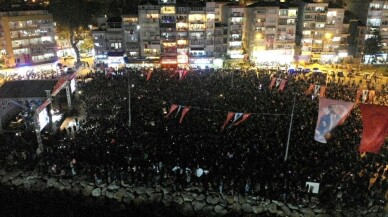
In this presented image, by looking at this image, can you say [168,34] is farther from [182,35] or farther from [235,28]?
[235,28]

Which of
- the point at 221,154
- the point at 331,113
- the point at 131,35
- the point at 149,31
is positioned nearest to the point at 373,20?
the point at 149,31

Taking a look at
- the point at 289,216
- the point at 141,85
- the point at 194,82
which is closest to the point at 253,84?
the point at 194,82

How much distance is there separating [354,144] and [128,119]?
57.7ft

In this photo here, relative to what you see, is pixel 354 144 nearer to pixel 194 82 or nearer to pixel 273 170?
pixel 273 170

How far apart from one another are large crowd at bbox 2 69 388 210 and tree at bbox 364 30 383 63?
3371 centimetres

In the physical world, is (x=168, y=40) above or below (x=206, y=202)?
above

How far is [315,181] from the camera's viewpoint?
65.1ft

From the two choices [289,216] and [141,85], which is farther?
[141,85]

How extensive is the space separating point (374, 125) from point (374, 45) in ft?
166

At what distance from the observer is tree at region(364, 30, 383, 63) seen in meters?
58.6

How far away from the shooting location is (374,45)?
192ft

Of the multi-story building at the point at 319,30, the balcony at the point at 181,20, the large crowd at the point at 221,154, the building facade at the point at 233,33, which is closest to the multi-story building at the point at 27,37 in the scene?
the building facade at the point at 233,33

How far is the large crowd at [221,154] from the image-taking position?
20.2 m

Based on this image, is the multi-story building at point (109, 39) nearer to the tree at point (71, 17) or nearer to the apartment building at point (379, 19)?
the tree at point (71, 17)
